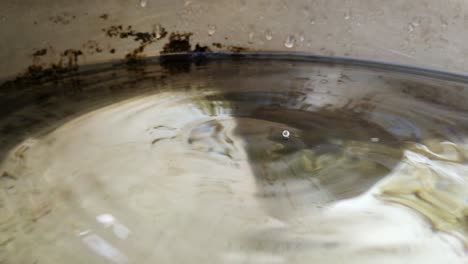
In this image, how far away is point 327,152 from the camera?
48 centimetres

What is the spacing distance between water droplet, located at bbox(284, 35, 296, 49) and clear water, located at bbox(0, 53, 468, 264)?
0.13 meters

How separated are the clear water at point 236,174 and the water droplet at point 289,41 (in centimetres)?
13

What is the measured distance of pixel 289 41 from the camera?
763 mm

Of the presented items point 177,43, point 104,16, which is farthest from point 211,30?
point 104,16

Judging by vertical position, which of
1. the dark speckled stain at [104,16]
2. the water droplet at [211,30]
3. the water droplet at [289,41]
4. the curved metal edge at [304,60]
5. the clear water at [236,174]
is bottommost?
the clear water at [236,174]

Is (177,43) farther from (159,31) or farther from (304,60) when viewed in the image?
(304,60)

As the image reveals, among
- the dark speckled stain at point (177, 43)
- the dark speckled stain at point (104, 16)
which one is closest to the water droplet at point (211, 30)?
the dark speckled stain at point (177, 43)

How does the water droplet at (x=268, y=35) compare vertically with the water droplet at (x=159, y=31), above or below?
below

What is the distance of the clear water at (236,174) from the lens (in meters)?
0.34

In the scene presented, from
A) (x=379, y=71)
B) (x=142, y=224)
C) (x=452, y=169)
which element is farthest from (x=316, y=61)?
(x=142, y=224)

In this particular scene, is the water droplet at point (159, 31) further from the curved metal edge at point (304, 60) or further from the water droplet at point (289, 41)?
the water droplet at point (289, 41)

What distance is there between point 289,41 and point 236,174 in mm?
383

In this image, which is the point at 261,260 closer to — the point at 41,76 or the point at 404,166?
the point at 404,166

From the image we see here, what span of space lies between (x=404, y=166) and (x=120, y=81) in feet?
1.26
